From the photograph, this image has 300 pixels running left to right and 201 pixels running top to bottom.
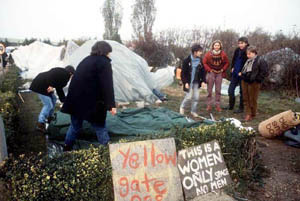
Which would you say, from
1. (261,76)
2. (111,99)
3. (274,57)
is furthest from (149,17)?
(111,99)

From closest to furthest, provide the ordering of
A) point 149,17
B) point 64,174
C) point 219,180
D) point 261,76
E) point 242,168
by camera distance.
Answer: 1. point 64,174
2. point 219,180
3. point 242,168
4. point 261,76
5. point 149,17

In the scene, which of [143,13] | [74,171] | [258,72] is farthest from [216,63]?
[143,13]

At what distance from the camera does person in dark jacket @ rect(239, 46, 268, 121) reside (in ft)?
19.5

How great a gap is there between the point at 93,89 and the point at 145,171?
59.7 inches

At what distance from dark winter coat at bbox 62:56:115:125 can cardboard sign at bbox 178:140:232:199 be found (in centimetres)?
136

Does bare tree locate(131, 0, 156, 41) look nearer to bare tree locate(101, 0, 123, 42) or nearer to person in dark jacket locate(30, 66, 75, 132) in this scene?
bare tree locate(101, 0, 123, 42)

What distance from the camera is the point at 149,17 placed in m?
31.5

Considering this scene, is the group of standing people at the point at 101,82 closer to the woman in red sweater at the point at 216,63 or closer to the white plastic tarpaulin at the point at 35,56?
the woman in red sweater at the point at 216,63

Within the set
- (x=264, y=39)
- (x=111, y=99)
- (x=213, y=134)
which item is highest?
(x=264, y=39)

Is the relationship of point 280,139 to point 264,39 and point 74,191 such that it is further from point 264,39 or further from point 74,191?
point 264,39

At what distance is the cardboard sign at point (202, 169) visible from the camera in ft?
10.1

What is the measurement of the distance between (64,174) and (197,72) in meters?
4.47

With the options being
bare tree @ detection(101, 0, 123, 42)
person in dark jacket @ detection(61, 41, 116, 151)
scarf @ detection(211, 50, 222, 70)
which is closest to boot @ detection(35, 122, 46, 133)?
person in dark jacket @ detection(61, 41, 116, 151)

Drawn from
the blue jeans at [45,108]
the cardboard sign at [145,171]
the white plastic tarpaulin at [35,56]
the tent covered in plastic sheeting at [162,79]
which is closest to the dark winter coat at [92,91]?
the cardboard sign at [145,171]
